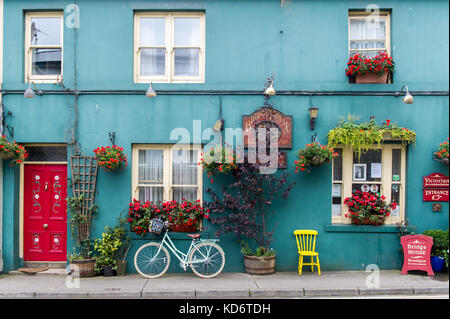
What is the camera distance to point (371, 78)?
9.12 meters

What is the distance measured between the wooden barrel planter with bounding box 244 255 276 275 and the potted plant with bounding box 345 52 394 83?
449 centimetres

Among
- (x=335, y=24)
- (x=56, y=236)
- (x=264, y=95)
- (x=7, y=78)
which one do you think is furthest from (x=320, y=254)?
(x=7, y=78)

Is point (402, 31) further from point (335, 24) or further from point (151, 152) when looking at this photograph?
point (151, 152)

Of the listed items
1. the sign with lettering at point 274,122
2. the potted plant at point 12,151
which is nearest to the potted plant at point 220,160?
the sign with lettering at point 274,122

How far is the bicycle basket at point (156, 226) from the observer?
337 inches

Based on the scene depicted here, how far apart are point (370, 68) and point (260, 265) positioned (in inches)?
195

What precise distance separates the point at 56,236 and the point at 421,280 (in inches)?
316

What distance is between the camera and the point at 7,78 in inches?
360

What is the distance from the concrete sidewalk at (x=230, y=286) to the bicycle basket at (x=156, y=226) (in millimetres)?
1006

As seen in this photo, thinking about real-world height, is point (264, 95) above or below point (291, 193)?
above

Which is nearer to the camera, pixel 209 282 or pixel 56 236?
pixel 209 282

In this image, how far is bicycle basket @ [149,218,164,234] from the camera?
8555 millimetres

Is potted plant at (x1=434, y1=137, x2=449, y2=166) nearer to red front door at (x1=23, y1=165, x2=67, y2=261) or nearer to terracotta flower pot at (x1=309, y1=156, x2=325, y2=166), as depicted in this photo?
terracotta flower pot at (x1=309, y1=156, x2=325, y2=166)

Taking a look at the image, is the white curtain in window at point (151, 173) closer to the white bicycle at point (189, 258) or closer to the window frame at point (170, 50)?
the white bicycle at point (189, 258)
